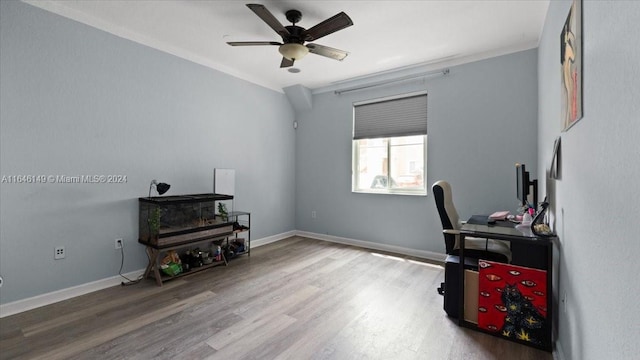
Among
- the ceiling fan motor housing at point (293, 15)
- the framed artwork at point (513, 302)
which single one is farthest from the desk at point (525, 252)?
the ceiling fan motor housing at point (293, 15)

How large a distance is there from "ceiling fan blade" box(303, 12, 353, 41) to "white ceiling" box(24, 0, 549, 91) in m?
0.26

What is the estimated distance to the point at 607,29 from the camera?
3.31 feet

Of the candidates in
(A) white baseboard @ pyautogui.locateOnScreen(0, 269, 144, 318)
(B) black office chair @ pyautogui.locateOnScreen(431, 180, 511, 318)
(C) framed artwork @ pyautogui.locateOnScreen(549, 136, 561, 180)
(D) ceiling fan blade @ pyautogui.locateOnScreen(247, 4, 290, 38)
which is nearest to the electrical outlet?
(A) white baseboard @ pyautogui.locateOnScreen(0, 269, 144, 318)

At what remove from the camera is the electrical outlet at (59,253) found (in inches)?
104

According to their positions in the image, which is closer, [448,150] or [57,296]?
[57,296]

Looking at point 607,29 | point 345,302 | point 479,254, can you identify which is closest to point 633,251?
point 607,29

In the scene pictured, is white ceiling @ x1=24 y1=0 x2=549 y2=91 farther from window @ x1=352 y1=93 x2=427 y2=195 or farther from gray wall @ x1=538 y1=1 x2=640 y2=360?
gray wall @ x1=538 y1=1 x2=640 y2=360

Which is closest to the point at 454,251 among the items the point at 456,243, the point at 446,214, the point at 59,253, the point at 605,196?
the point at 456,243

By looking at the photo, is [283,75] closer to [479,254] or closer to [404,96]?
[404,96]

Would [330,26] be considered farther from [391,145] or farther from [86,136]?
[86,136]

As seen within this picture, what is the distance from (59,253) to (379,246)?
12.8 ft

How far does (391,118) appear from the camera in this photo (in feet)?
14.3

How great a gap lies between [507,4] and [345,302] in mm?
3146

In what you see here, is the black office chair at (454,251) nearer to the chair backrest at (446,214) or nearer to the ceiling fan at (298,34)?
the chair backrest at (446,214)
